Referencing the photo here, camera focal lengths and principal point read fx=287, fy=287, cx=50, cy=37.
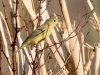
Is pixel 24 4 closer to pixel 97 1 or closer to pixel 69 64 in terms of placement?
pixel 69 64

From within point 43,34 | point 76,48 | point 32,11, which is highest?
point 32,11

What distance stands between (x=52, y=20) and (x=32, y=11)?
0.14m

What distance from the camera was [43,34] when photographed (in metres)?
1.61

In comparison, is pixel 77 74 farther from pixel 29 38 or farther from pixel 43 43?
pixel 29 38

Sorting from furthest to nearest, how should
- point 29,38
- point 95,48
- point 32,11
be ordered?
point 95,48
point 32,11
point 29,38

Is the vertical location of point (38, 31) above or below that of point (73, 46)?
above

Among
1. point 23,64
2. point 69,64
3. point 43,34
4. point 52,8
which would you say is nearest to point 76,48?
point 69,64

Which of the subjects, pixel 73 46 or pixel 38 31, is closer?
pixel 38 31

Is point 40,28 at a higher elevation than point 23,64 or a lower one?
higher

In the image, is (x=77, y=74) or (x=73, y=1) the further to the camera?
(x=73, y=1)

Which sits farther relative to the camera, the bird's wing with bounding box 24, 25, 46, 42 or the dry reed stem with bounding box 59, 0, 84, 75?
the dry reed stem with bounding box 59, 0, 84, 75

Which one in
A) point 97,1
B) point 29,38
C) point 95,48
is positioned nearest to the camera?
point 29,38

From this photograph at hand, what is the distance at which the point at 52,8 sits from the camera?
5594 mm

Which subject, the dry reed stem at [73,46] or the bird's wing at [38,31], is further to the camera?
the dry reed stem at [73,46]
